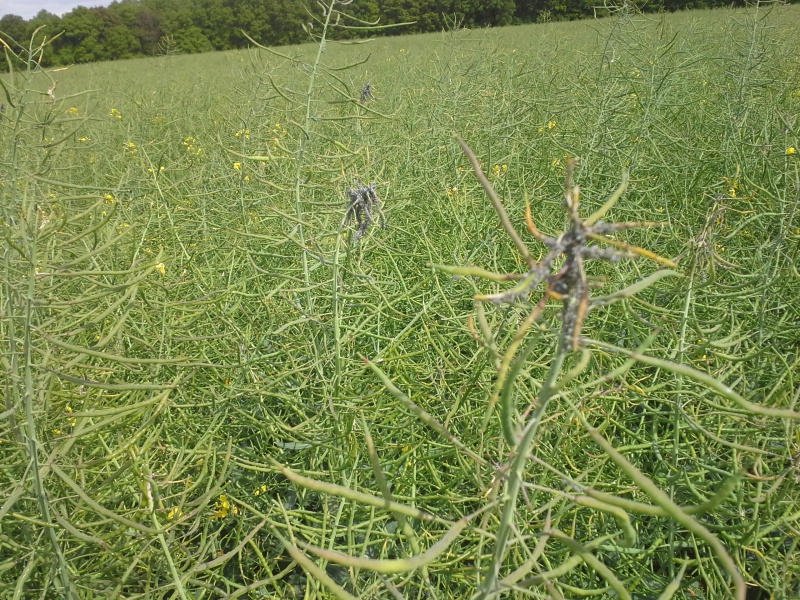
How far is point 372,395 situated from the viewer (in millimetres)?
1103

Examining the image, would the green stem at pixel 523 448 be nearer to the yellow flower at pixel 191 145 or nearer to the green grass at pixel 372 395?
the green grass at pixel 372 395

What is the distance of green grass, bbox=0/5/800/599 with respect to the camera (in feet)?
2.85

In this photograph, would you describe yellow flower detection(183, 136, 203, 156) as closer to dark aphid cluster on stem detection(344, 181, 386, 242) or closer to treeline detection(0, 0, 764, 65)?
dark aphid cluster on stem detection(344, 181, 386, 242)

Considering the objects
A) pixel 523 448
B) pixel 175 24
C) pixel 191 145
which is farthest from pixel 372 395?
pixel 175 24

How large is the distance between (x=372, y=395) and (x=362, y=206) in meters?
0.48

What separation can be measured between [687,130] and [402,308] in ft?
7.11

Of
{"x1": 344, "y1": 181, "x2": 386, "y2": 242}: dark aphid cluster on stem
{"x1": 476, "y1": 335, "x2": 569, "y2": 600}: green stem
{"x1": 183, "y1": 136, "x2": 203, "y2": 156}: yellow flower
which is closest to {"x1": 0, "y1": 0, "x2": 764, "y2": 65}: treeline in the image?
{"x1": 183, "y1": 136, "x2": 203, "y2": 156}: yellow flower

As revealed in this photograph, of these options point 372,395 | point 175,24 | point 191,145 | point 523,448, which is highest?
point 175,24

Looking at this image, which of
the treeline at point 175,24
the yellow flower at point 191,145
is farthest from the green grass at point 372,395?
the treeline at point 175,24

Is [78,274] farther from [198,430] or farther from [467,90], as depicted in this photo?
[467,90]

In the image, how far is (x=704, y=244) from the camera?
123cm

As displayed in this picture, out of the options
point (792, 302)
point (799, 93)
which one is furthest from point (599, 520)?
point (799, 93)

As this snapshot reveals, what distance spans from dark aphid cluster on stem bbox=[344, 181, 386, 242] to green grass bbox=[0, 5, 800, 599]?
0.05m

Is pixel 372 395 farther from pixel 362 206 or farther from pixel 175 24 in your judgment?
pixel 175 24
